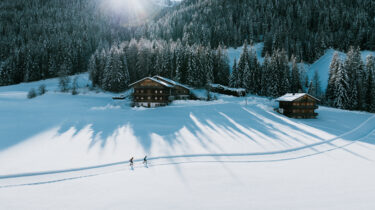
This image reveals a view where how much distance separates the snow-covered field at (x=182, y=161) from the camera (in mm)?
12188

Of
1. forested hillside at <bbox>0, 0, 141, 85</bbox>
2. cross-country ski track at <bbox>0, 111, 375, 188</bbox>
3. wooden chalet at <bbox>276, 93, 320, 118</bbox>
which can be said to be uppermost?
forested hillside at <bbox>0, 0, 141, 85</bbox>

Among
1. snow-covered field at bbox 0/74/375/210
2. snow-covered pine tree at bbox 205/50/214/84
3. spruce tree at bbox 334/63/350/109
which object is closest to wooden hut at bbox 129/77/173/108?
snow-covered field at bbox 0/74/375/210

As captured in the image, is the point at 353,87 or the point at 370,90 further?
the point at 370,90

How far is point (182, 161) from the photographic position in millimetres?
19000

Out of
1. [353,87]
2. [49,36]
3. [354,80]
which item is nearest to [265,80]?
[353,87]

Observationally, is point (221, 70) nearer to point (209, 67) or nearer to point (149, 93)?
point (209, 67)

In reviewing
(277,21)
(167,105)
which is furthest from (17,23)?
(277,21)

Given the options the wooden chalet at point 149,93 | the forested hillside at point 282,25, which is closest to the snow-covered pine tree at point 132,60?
the wooden chalet at point 149,93

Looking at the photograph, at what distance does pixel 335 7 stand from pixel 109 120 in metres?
137

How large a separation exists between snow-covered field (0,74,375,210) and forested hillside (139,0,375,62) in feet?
233

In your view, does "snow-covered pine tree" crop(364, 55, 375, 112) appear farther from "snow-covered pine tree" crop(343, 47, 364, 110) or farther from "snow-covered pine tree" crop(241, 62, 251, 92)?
"snow-covered pine tree" crop(241, 62, 251, 92)

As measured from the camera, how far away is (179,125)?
31.3 m

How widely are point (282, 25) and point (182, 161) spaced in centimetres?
11681

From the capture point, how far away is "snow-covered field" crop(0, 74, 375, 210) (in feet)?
40.0
